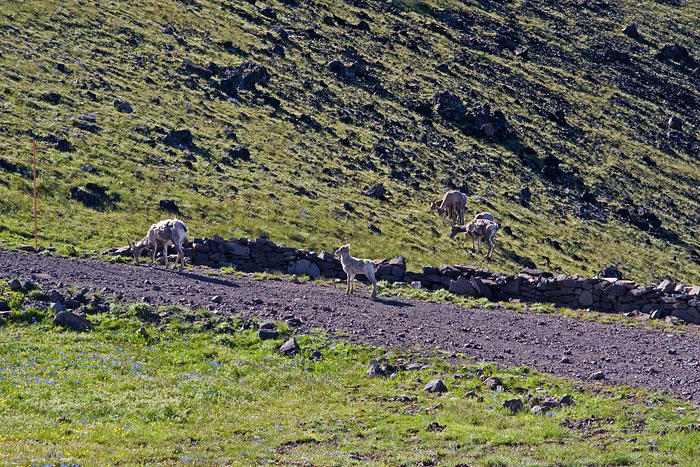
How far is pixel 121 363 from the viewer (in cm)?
1916

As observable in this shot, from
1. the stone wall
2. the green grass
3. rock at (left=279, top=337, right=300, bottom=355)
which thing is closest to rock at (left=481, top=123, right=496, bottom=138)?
the stone wall

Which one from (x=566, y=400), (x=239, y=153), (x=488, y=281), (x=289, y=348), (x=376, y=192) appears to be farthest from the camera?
(x=376, y=192)

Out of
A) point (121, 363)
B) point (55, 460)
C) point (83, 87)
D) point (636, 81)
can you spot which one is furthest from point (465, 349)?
point (636, 81)

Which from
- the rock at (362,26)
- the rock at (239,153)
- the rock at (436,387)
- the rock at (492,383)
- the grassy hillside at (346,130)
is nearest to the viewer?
the rock at (436,387)

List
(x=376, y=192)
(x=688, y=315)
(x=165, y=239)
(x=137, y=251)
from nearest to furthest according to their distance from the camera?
(x=688, y=315) < (x=165, y=239) < (x=137, y=251) < (x=376, y=192)

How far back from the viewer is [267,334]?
21953mm

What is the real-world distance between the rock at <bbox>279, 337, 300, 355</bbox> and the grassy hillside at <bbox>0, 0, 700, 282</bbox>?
15.7 m

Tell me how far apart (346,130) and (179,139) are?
57.0ft

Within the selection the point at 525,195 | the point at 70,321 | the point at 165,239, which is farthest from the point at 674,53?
the point at 70,321

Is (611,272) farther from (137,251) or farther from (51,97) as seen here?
(51,97)

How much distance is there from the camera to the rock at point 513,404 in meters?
16.9

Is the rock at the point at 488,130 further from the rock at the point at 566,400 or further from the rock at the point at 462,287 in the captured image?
the rock at the point at 566,400

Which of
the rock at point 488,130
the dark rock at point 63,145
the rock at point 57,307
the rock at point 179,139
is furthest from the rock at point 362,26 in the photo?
the rock at point 57,307

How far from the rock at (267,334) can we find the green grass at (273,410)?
186 mm
